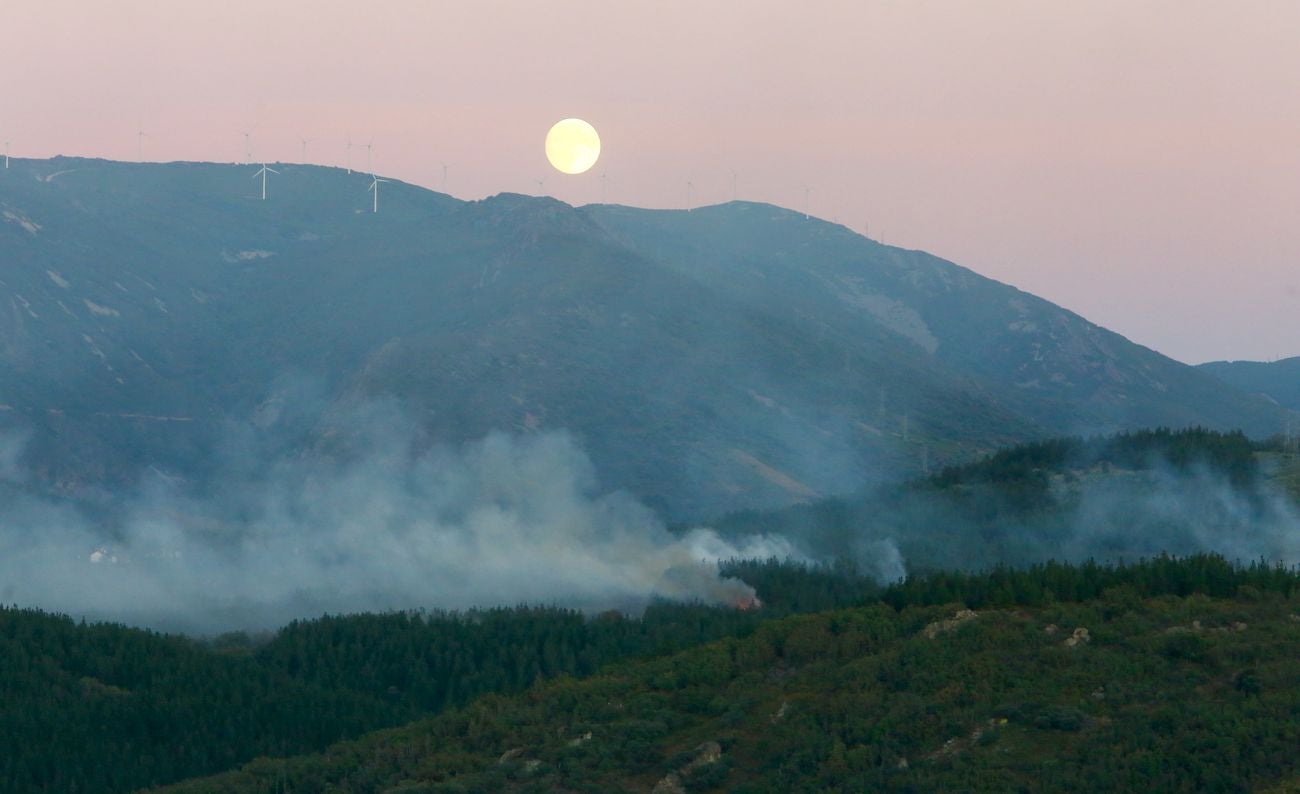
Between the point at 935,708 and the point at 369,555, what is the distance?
113391mm

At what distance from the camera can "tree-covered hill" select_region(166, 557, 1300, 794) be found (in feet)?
144

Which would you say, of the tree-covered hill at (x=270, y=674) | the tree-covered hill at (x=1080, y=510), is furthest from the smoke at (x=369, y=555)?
the tree-covered hill at (x=270, y=674)

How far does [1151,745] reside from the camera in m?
43.5

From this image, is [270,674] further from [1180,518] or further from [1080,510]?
[1180,518]

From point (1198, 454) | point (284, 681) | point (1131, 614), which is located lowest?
point (284, 681)

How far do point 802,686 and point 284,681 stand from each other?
52674 millimetres

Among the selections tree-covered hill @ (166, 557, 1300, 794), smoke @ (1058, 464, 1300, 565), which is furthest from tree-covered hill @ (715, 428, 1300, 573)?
tree-covered hill @ (166, 557, 1300, 794)

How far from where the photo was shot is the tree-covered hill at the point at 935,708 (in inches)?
1727

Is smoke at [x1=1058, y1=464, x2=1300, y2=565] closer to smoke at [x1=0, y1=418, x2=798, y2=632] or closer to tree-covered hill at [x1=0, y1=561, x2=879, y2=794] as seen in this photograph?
tree-covered hill at [x1=0, y1=561, x2=879, y2=794]

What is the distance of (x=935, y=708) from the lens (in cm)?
4966

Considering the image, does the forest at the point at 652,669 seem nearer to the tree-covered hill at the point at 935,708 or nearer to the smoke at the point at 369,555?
the tree-covered hill at the point at 935,708

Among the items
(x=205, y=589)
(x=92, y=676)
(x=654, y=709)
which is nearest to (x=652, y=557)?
(x=205, y=589)

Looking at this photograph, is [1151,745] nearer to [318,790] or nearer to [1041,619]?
[1041,619]

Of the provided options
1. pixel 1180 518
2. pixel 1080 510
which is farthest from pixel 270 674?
pixel 1180 518
